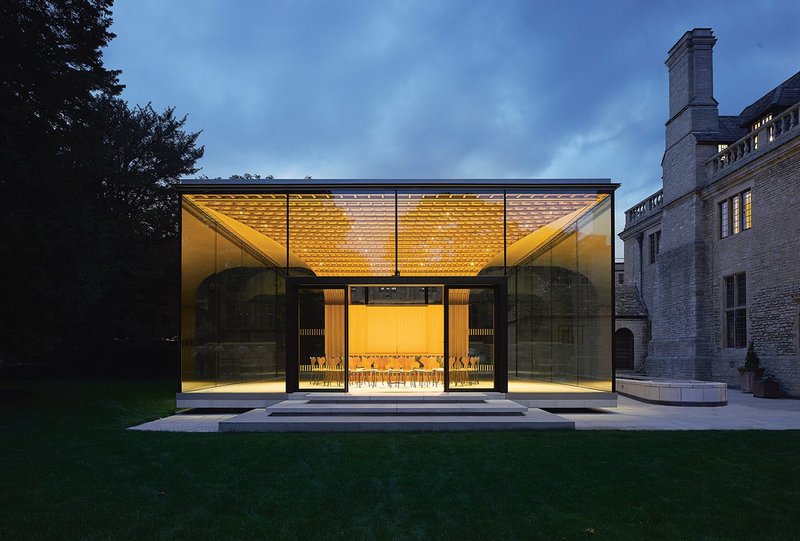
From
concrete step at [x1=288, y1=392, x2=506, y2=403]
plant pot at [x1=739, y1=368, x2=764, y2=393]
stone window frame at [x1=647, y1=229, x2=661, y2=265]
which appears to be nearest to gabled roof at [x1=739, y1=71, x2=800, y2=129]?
stone window frame at [x1=647, y1=229, x2=661, y2=265]

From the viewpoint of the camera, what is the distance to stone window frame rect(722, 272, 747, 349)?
20328mm

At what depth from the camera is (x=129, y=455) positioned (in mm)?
8383

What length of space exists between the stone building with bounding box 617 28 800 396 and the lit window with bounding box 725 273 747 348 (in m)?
0.04

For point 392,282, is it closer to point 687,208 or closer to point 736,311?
point 736,311

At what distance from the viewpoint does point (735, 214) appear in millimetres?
20578

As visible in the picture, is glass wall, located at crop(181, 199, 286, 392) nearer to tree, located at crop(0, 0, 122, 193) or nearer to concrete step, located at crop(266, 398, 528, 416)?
concrete step, located at crop(266, 398, 528, 416)

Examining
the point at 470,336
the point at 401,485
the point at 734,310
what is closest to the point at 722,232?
the point at 734,310

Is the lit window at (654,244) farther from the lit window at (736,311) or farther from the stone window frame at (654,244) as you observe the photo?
the lit window at (736,311)

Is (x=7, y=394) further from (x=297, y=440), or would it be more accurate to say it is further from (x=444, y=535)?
(x=444, y=535)

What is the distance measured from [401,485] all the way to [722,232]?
63.4ft

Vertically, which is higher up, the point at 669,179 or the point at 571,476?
the point at 669,179

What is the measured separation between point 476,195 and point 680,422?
254 inches

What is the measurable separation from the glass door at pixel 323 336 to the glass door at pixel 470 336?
2562 millimetres

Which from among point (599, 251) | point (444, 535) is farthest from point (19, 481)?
point (599, 251)
